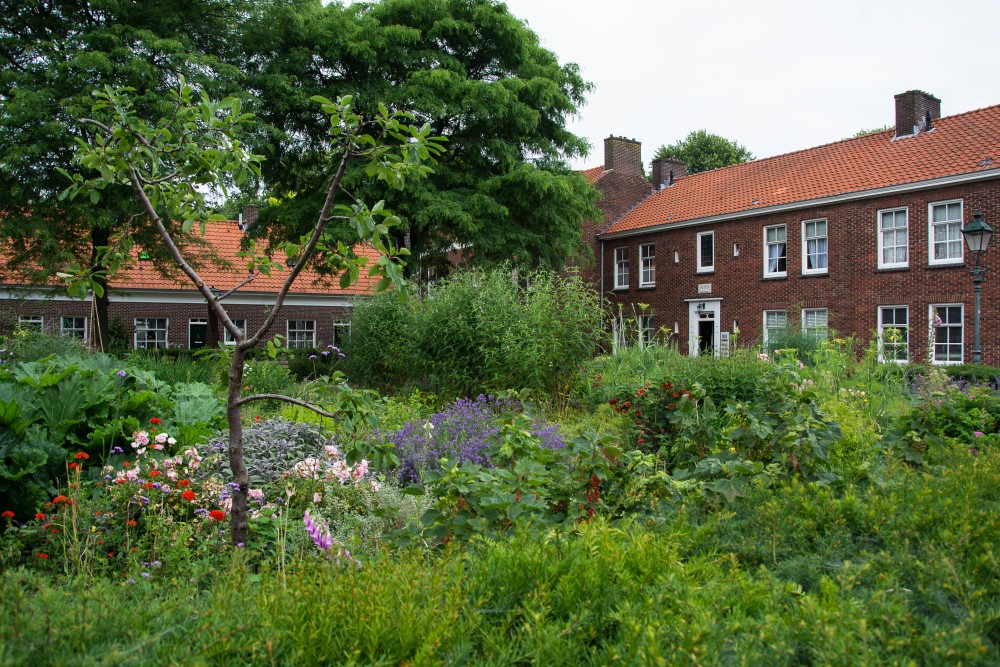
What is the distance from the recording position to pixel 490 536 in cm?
283

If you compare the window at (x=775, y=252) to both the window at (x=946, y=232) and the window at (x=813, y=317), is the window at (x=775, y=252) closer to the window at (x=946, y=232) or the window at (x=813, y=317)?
the window at (x=813, y=317)

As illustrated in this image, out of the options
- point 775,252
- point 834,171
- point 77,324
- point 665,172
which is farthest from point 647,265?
point 77,324

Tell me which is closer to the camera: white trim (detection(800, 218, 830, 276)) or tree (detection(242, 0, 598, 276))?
tree (detection(242, 0, 598, 276))

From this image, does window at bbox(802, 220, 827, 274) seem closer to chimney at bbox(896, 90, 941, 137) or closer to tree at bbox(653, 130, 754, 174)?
chimney at bbox(896, 90, 941, 137)

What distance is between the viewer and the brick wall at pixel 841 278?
63.2ft

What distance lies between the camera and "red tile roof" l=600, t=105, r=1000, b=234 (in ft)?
66.7

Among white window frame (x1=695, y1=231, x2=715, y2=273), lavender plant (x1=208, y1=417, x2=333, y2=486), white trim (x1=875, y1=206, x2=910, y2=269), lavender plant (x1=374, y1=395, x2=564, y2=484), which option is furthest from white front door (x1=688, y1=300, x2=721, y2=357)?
lavender plant (x1=208, y1=417, x2=333, y2=486)

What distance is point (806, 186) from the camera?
2383 cm

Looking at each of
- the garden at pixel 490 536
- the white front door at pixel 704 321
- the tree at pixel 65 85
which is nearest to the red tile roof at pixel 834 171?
the white front door at pixel 704 321

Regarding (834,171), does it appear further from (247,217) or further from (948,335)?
(247,217)

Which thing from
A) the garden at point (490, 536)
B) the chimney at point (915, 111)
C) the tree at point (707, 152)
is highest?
the tree at point (707, 152)

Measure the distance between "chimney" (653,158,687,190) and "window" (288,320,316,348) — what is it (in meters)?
16.3

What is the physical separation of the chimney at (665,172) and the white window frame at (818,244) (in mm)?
9214

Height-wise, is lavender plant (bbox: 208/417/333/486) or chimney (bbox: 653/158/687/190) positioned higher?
chimney (bbox: 653/158/687/190)
